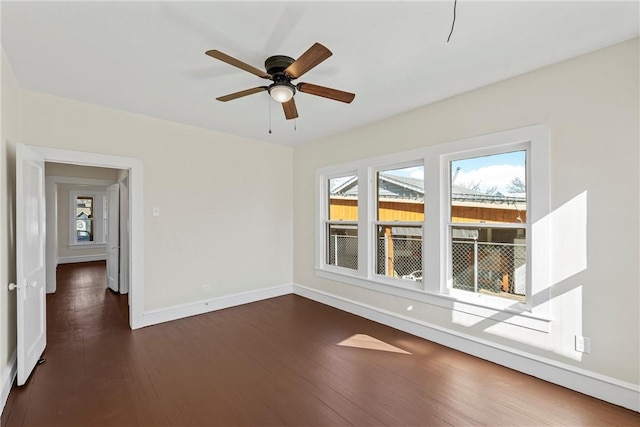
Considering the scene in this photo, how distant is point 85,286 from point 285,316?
4742 mm

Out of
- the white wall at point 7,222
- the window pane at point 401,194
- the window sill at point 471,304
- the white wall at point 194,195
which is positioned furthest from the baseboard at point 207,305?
the window pane at point 401,194

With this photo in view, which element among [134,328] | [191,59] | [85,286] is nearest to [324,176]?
[191,59]

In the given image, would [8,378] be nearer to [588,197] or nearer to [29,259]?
[29,259]

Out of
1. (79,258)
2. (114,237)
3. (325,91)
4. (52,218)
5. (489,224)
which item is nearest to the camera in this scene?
(325,91)

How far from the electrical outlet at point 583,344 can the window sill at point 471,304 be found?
201 mm

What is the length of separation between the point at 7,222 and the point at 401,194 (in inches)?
157

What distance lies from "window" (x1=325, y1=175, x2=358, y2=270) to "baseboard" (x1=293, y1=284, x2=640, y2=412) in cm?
87

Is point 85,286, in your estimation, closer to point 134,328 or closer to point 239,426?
point 134,328

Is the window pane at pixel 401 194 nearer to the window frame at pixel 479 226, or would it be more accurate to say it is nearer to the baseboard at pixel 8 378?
the window frame at pixel 479 226

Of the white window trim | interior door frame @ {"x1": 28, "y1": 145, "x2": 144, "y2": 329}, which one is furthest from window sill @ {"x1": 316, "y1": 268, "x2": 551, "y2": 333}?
interior door frame @ {"x1": 28, "y1": 145, "x2": 144, "y2": 329}

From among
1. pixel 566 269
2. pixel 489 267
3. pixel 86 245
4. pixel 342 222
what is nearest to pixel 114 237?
pixel 342 222

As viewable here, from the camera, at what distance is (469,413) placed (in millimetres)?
2090

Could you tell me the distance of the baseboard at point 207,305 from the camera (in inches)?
148

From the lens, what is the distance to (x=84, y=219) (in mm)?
9125
